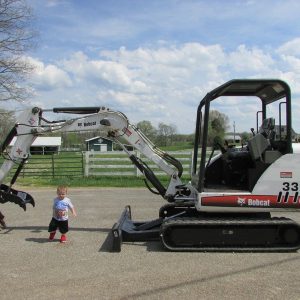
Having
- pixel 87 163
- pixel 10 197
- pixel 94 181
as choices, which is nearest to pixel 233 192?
pixel 10 197

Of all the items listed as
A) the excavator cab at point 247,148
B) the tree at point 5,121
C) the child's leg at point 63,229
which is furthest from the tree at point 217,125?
the tree at point 5,121

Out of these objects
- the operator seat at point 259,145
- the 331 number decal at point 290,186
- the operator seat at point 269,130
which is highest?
the operator seat at point 269,130

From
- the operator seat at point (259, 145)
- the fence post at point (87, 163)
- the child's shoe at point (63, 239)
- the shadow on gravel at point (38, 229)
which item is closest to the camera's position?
the operator seat at point (259, 145)

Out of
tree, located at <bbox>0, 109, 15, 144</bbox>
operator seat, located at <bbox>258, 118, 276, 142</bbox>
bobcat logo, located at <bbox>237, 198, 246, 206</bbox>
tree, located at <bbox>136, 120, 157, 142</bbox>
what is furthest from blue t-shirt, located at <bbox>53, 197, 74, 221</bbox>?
tree, located at <bbox>0, 109, 15, 144</bbox>

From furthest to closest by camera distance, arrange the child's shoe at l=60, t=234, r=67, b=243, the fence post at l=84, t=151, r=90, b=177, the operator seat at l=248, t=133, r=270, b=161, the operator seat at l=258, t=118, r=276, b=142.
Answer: the fence post at l=84, t=151, r=90, b=177 → the child's shoe at l=60, t=234, r=67, b=243 → the operator seat at l=258, t=118, r=276, b=142 → the operator seat at l=248, t=133, r=270, b=161

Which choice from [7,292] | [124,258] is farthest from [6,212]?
[7,292]

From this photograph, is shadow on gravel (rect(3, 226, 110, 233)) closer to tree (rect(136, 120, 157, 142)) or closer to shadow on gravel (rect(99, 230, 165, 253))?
shadow on gravel (rect(99, 230, 165, 253))

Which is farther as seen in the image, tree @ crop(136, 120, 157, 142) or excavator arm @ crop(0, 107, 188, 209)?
tree @ crop(136, 120, 157, 142)

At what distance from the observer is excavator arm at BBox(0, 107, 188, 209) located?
29.8ft

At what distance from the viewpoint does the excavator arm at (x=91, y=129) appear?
29.8 feet

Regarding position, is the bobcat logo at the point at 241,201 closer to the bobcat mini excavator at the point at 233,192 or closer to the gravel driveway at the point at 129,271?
the bobcat mini excavator at the point at 233,192

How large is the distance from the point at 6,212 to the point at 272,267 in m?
7.69

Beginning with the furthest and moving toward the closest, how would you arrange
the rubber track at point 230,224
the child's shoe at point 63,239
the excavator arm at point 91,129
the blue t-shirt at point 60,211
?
the excavator arm at point 91,129 < the blue t-shirt at point 60,211 < the child's shoe at point 63,239 < the rubber track at point 230,224

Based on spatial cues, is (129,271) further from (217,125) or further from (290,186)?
(217,125)
